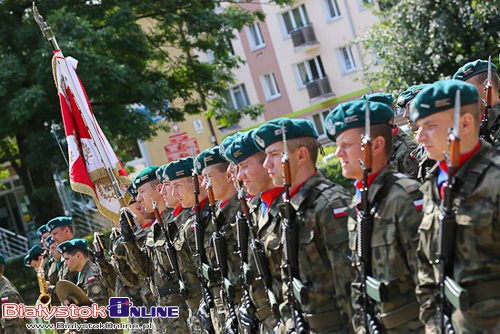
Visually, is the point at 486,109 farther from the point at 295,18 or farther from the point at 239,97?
the point at 239,97

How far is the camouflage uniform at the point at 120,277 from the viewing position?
9445 millimetres

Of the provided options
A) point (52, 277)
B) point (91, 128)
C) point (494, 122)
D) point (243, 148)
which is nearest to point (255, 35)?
point (52, 277)

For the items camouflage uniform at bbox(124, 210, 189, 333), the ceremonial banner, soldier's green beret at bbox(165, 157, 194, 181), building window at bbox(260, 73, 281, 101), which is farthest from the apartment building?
soldier's green beret at bbox(165, 157, 194, 181)

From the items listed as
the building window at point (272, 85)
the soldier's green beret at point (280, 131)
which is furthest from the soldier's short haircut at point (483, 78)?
the building window at point (272, 85)

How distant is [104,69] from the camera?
2000cm

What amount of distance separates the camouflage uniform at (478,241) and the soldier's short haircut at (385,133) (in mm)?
870

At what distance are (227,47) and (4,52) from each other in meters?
6.77

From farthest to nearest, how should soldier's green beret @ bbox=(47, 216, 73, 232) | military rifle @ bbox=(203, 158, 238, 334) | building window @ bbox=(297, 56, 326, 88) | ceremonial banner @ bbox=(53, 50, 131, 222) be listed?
1. building window @ bbox=(297, 56, 326, 88)
2. soldier's green beret @ bbox=(47, 216, 73, 232)
3. ceremonial banner @ bbox=(53, 50, 131, 222)
4. military rifle @ bbox=(203, 158, 238, 334)

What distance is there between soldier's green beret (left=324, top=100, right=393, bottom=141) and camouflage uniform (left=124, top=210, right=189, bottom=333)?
11.1 feet

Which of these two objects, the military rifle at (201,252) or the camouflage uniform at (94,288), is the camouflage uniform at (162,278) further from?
the camouflage uniform at (94,288)

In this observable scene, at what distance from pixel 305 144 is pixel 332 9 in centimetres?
3979

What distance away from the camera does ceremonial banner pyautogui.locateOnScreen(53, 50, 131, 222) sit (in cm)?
1044

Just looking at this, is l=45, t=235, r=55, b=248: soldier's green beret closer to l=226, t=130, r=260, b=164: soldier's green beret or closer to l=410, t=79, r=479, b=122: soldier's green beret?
l=226, t=130, r=260, b=164: soldier's green beret

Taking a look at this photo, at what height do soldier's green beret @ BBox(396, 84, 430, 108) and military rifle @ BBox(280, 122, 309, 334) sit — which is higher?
soldier's green beret @ BBox(396, 84, 430, 108)
